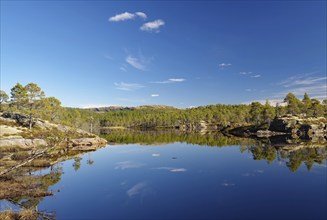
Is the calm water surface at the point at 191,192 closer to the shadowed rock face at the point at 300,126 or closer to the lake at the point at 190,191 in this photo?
the lake at the point at 190,191

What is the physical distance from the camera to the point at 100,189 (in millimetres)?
36688

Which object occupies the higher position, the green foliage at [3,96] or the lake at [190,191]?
the green foliage at [3,96]

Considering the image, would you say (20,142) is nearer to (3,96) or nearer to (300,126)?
(3,96)

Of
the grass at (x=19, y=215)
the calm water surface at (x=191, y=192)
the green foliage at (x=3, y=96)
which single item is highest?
the green foliage at (x=3, y=96)

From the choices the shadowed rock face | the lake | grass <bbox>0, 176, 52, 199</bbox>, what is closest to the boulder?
the lake

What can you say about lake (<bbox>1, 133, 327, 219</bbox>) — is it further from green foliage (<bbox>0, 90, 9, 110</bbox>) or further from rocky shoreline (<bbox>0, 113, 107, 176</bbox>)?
green foliage (<bbox>0, 90, 9, 110</bbox>)

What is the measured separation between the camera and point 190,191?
34.6 meters

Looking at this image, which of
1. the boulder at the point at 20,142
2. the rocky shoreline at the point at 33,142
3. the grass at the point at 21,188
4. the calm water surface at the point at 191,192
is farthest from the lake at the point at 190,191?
the boulder at the point at 20,142

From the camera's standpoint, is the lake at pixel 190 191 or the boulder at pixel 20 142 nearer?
the lake at pixel 190 191

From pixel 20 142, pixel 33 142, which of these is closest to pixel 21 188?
pixel 20 142

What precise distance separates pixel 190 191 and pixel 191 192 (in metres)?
0.45

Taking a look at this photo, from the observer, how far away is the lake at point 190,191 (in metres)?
26.7

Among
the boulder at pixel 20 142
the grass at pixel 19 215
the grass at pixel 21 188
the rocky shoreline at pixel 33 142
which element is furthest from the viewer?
the boulder at pixel 20 142

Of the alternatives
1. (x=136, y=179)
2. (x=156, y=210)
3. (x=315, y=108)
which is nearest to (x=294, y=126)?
(x=315, y=108)
